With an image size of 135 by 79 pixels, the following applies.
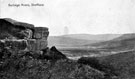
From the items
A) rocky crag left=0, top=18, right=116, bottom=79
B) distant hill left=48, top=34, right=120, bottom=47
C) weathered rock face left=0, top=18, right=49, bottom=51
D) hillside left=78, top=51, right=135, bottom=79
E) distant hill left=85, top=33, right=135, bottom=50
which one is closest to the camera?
rocky crag left=0, top=18, right=116, bottom=79

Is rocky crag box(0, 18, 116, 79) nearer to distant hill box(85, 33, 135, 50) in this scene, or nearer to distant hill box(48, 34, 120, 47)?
distant hill box(85, 33, 135, 50)

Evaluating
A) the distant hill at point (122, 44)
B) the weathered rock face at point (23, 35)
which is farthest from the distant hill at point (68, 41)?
the weathered rock face at point (23, 35)

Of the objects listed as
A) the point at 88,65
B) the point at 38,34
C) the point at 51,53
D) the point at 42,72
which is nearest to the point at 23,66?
the point at 42,72

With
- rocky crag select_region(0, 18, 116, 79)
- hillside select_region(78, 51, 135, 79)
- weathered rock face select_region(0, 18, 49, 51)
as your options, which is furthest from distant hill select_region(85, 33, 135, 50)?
rocky crag select_region(0, 18, 116, 79)

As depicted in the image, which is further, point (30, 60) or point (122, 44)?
point (122, 44)

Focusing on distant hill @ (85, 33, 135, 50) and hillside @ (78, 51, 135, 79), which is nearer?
hillside @ (78, 51, 135, 79)

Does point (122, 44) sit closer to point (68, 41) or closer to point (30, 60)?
point (30, 60)

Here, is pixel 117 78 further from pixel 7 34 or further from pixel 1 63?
pixel 7 34

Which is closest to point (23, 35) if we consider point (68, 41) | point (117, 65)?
point (117, 65)

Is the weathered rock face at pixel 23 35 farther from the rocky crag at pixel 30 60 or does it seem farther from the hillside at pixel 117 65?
the hillside at pixel 117 65
